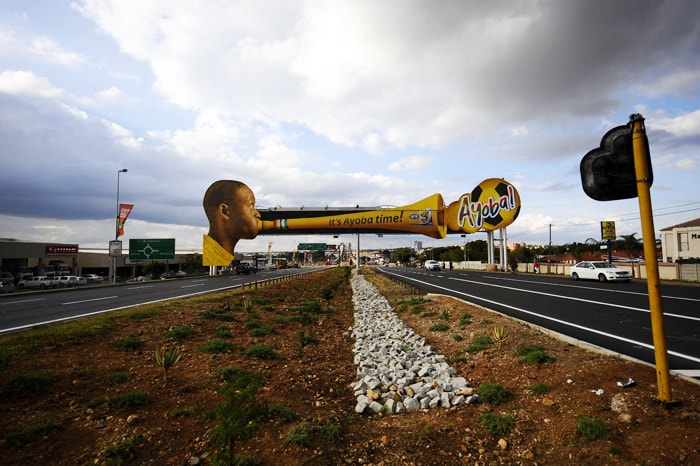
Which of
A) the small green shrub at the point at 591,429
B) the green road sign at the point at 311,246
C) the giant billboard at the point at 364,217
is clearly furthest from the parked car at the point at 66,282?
the small green shrub at the point at 591,429

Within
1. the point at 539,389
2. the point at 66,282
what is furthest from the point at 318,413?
the point at 66,282

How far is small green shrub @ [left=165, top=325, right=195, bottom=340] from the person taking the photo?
816 cm

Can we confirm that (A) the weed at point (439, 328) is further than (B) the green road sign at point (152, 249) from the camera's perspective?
No

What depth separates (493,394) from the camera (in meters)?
5.05

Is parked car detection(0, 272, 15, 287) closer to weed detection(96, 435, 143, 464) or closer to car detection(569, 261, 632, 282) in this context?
weed detection(96, 435, 143, 464)

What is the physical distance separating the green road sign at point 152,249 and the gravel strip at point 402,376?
122 ft

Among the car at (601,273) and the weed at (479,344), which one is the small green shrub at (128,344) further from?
the car at (601,273)

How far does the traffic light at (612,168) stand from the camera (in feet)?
13.3

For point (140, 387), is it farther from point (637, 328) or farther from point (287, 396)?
point (637, 328)

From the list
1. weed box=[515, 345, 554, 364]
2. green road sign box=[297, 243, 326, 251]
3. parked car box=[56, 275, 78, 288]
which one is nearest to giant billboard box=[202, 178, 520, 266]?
weed box=[515, 345, 554, 364]

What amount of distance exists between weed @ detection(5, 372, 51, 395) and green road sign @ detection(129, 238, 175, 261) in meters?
38.3

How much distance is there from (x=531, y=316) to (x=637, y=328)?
2.80 metres

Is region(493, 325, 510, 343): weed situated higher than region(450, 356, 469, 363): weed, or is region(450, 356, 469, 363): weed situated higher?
region(493, 325, 510, 343): weed

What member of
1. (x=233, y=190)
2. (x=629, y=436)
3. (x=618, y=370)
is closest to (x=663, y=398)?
(x=629, y=436)
